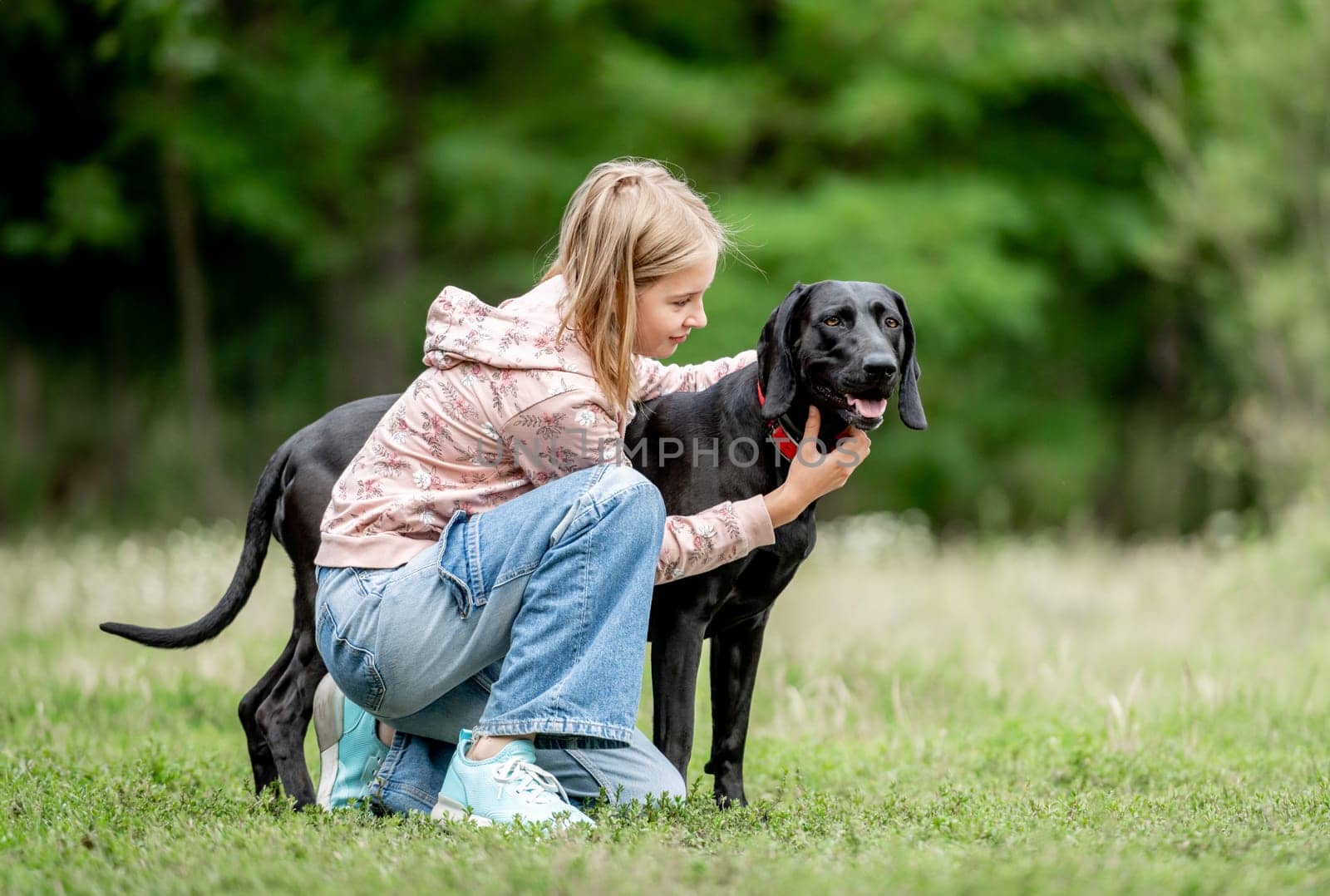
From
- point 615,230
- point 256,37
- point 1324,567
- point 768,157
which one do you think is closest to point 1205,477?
point 768,157

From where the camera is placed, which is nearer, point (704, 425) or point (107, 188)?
point (704, 425)

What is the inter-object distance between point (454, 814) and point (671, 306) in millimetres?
1323

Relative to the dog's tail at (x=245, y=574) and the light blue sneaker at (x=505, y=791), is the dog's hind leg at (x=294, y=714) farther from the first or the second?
the light blue sneaker at (x=505, y=791)

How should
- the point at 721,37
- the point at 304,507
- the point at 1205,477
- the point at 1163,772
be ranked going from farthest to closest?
the point at 1205,477 → the point at 721,37 → the point at 1163,772 → the point at 304,507

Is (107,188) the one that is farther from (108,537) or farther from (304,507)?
(304,507)

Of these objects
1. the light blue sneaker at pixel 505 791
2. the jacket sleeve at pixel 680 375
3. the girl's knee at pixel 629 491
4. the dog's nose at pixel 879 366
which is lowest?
the light blue sneaker at pixel 505 791

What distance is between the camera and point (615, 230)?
124 inches

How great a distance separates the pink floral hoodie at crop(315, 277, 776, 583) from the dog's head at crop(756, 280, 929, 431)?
398 mm

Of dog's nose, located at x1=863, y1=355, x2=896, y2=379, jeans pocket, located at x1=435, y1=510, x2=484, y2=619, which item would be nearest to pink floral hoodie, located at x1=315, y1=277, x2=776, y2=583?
jeans pocket, located at x1=435, y1=510, x2=484, y2=619

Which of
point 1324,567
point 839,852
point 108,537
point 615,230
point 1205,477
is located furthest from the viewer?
point 1205,477

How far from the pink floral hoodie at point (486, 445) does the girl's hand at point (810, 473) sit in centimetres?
9

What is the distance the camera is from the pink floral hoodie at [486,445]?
3.02m

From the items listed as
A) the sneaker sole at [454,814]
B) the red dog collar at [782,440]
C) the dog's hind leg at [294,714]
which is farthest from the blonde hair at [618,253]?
the dog's hind leg at [294,714]

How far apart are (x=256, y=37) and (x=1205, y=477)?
40.0ft
